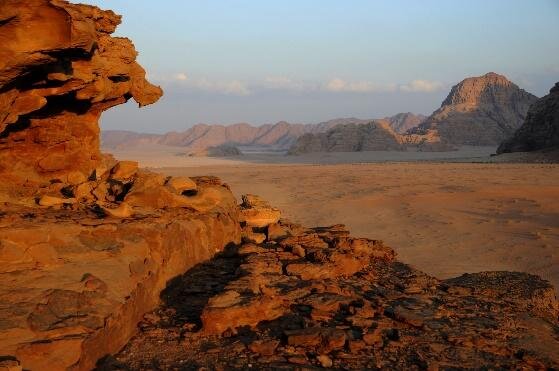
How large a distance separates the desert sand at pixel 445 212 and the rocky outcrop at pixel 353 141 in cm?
2761

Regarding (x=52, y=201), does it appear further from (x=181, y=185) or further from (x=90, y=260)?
(x=181, y=185)

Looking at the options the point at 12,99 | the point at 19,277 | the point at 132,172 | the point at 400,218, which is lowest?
the point at 400,218

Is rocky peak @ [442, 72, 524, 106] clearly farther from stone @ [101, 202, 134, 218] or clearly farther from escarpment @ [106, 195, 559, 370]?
stone @ [101, 202, 134, 218]

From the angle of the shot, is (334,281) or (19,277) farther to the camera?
(334,281)

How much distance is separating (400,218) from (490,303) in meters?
7.58

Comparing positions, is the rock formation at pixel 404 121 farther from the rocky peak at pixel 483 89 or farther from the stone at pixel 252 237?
the stone at pixel 252 237

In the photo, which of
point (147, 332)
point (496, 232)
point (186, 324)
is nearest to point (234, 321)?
point (186, 324)

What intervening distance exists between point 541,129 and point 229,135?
85.3 m

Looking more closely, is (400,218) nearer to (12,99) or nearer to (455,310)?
(455,310)

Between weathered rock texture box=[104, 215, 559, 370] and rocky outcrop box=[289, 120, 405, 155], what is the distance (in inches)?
1769

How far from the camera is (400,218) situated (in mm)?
12000

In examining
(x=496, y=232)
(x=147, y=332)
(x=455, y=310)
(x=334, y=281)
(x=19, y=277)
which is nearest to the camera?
(x=19, y=277)

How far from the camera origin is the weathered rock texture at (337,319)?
3.26 m

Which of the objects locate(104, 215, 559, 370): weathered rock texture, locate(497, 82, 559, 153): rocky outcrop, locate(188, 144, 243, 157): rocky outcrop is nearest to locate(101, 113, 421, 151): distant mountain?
locate(188, 144, 243, 157): rocky outcrop
